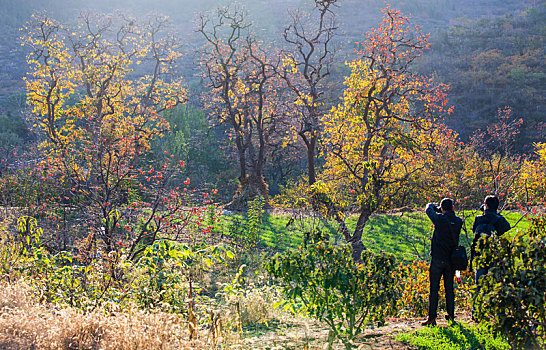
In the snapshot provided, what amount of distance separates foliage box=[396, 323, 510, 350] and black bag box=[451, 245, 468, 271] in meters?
0.69

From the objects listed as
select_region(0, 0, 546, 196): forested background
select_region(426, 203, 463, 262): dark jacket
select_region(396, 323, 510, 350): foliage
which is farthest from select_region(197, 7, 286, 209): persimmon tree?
select_region(396, 323, 510, 350): foliage

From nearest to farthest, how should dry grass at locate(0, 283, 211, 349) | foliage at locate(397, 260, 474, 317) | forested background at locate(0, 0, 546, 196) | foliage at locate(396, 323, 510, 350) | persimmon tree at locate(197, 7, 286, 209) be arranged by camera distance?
dry grass at locate(0, 283, 211, 349)
foliage at locate(396, 323, 510, 350)
foliage at locate(397, 260, 474, 317)
persimmon tree at locate(197, 7, 286, 209)
forested background at locate(0, 0, 546, 196)

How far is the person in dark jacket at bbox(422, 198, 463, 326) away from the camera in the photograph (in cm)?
507

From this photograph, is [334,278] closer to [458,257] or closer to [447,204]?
[458,257]

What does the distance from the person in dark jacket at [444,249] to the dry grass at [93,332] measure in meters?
3.00

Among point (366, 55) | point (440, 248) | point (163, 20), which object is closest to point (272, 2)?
point (163, 20)

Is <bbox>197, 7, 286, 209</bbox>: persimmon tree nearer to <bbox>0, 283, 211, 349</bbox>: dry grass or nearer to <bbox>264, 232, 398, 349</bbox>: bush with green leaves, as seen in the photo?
<bbox>264, 232, 398, 349</bbox>: bush with green leaves

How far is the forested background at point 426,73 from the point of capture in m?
29.2

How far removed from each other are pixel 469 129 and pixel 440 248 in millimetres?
34595

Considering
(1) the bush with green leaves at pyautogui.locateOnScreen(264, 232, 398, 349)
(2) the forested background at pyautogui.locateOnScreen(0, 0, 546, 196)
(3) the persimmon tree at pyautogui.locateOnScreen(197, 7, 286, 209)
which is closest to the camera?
(1) the bush with green leaves at pyautogui.locateOnScreen(264, 232, 398, 349)

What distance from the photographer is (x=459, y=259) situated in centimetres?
498

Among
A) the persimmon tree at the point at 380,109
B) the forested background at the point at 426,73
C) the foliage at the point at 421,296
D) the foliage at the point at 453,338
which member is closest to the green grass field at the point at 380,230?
the persimmon tree at the point at 380,109

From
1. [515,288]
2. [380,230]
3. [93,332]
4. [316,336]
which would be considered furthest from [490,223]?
[380,230]

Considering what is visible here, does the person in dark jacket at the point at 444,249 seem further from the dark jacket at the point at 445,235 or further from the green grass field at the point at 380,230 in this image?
the green grass field at the point at 380,230
